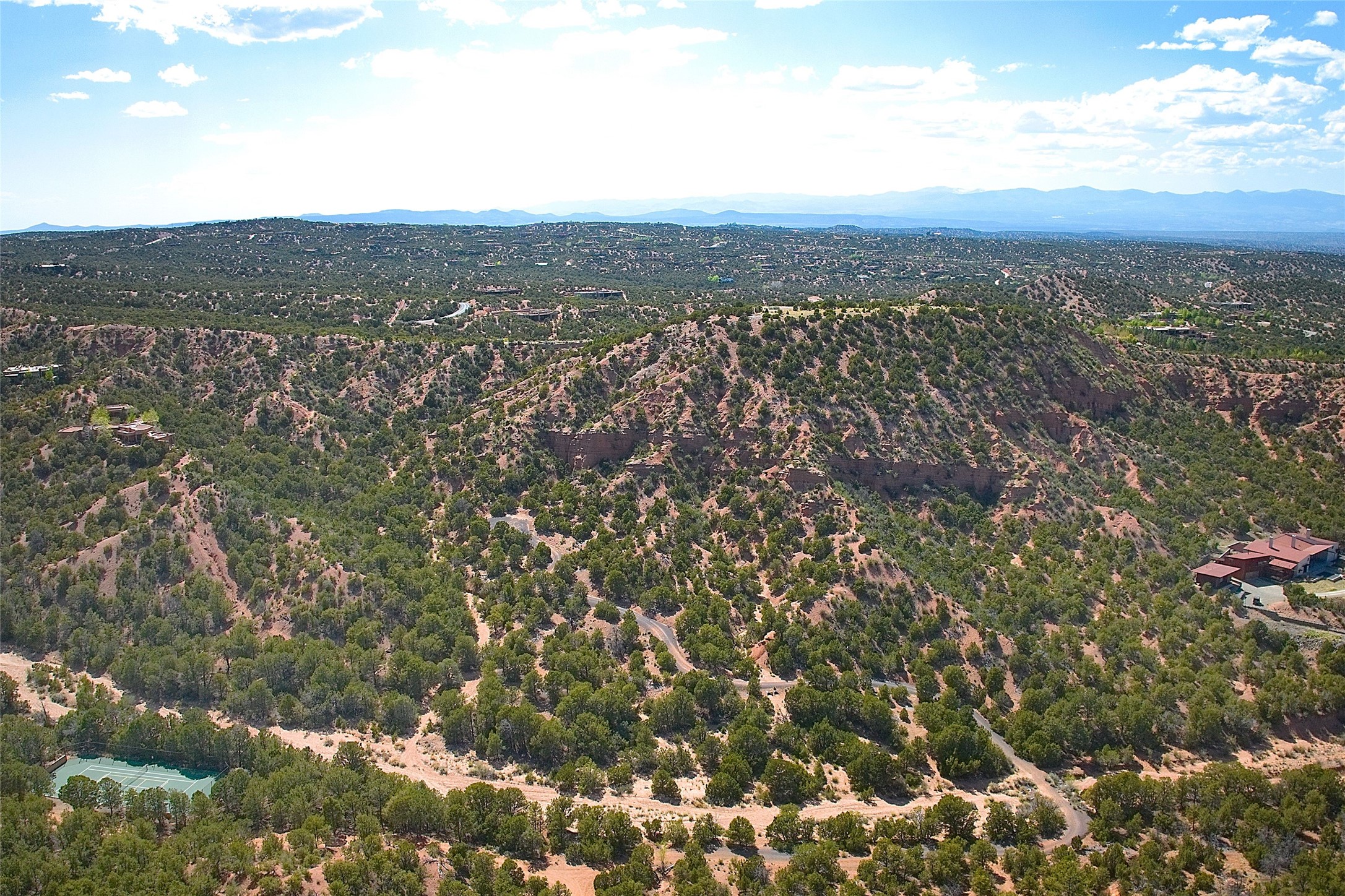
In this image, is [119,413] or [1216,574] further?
[119,413]

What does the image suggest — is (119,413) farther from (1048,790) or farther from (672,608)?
(1048,790)

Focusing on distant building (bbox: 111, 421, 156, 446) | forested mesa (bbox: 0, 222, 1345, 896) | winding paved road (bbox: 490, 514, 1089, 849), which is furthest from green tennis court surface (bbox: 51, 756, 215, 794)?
distant building (bbox: 111, 421, 156, 446)

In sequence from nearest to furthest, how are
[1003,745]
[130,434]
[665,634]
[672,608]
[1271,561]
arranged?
[1003,745], [665,634], [672,608], [1271,561], [130,434]

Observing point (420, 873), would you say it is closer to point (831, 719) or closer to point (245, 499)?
point (831, 719)

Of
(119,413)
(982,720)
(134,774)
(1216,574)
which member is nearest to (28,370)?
(119,413)

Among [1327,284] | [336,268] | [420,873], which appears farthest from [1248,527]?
[336,268]

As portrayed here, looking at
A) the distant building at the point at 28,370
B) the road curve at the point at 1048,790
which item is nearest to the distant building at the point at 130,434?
A: the distant building at the point at 28,370

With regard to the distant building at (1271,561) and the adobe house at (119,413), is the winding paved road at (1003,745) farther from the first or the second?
the adobe house at (119,413)
